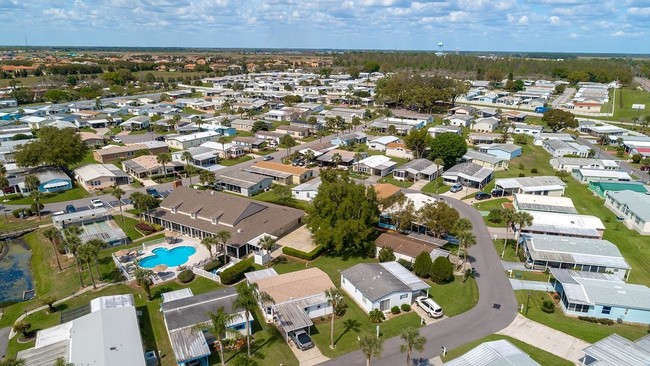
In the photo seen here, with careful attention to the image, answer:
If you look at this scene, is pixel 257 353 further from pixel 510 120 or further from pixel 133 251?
pixel 510 120

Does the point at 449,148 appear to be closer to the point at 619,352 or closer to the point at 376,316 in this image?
the point at 376,316

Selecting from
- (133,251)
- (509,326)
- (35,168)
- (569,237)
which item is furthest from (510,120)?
(35,168)

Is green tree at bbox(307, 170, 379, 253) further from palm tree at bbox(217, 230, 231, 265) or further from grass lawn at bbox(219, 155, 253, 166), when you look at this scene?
grass lawn at bbox(219, 155, 253, 166)

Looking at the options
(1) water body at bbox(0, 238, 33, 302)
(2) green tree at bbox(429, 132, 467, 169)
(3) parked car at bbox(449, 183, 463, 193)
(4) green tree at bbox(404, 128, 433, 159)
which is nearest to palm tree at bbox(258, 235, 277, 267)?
(1) water body at bbox(0, 238, 33, 302)

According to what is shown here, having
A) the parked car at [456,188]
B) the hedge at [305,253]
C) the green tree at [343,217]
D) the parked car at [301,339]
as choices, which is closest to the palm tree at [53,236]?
the hedge at [305,253]

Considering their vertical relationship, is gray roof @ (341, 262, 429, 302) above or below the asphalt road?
below

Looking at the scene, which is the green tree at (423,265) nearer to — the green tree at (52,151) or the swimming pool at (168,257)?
the swimming pool at (168,257)
